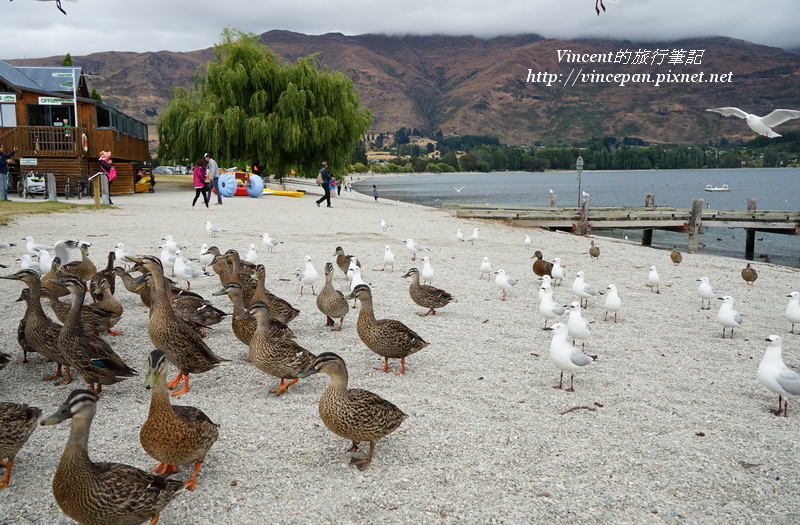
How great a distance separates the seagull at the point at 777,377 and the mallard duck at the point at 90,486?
6.41 metres

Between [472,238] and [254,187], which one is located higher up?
[254,187]

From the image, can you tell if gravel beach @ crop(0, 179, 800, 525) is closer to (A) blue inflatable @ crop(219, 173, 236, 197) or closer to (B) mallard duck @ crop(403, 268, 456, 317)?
(B) mallard duck @ crop(403, 268, 456, 317)

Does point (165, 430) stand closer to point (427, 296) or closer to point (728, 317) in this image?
point (427, 296)

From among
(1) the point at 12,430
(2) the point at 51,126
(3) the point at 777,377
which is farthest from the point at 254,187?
(3) the point at 777,377

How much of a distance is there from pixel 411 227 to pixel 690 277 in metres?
11.3

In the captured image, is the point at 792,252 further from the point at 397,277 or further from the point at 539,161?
the point at 539,161

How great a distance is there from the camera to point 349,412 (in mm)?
4973

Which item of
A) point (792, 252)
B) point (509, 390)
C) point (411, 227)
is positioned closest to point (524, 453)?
point (509, 390)

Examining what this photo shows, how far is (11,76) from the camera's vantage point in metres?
31.0

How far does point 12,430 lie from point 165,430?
121 centimetres

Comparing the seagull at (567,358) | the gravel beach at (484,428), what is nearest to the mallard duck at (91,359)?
the gravel beach at (484,428)

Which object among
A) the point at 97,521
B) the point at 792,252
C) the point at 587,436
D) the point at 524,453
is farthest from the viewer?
the point at 792,252

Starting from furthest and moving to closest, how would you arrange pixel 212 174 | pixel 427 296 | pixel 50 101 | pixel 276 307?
pixel 50 101 → pixel 212 174 → pixel 427 296 → pixel 276 307

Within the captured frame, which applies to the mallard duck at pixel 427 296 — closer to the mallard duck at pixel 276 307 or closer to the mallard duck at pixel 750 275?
the mallard duck at pixel 276 307
